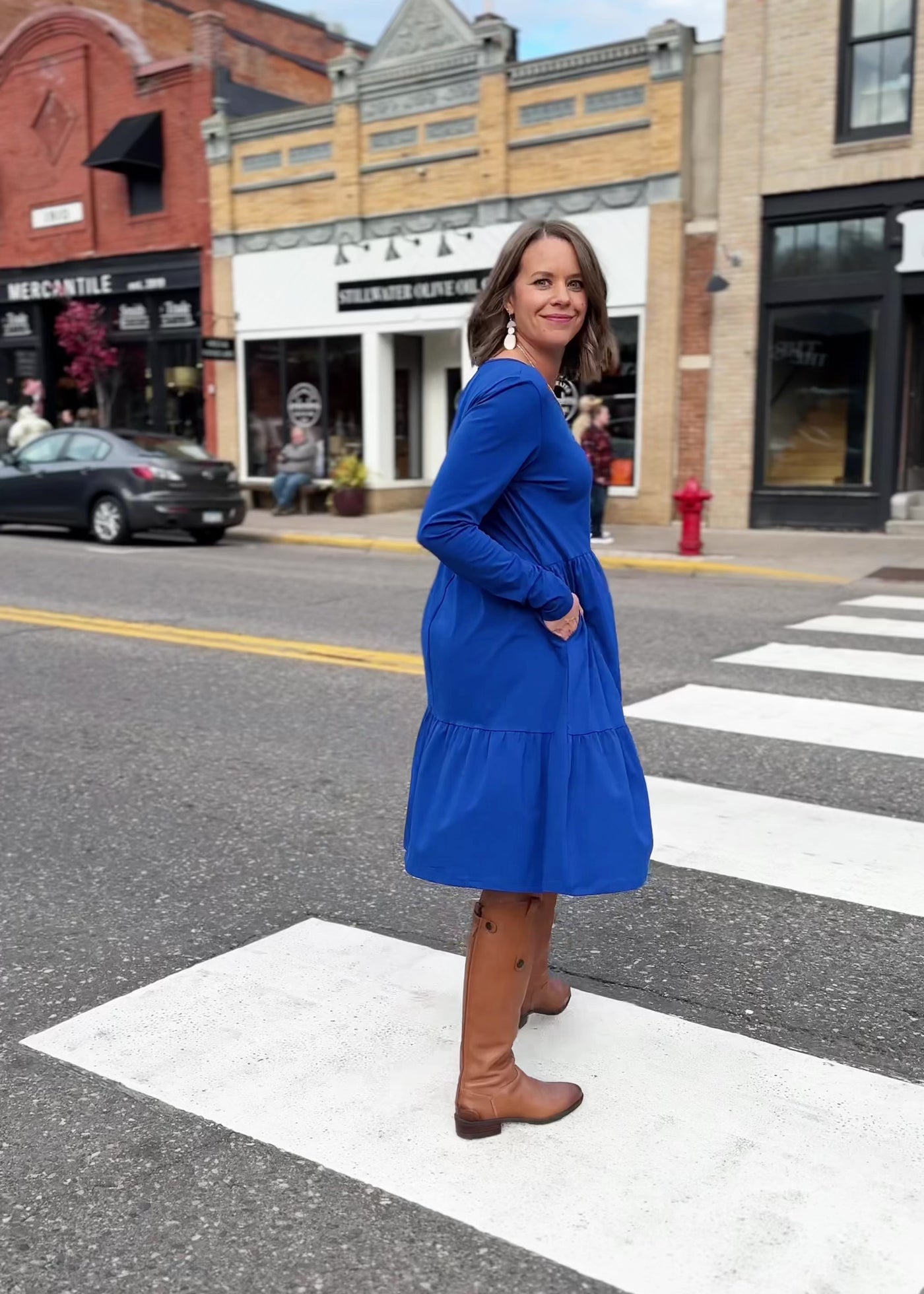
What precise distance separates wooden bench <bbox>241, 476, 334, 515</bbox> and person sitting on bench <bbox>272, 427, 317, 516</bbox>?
0.22 metres

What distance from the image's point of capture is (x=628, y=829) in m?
2.60

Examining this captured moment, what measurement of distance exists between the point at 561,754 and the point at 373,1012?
1.12 metres

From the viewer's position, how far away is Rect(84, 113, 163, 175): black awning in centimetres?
2247

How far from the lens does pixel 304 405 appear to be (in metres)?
21.8

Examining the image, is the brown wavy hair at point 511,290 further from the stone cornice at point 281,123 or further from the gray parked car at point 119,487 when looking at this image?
the stone cornice at point 281,123

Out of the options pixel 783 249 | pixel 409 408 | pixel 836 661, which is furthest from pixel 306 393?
pixel 836 661

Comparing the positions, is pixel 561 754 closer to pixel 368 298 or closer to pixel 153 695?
pixel 153 695

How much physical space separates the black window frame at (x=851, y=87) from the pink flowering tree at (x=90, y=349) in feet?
46.9

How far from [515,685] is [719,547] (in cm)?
1311

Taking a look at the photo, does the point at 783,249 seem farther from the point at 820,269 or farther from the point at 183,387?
the point at 183,387

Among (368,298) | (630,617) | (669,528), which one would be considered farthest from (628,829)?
(368,298)

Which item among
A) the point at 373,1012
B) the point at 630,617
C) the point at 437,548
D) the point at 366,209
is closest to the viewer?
the point at 437,548

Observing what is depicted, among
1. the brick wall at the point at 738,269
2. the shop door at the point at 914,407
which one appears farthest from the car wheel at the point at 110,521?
the shop door at the point at 914,407

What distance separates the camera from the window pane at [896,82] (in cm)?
1552
